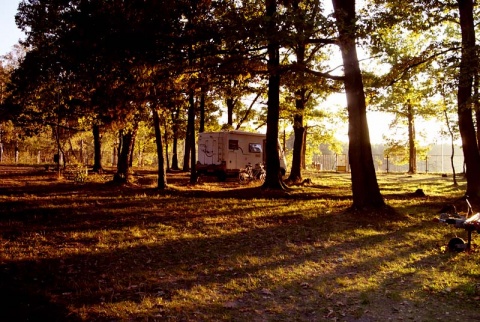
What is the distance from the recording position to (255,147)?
2522cm

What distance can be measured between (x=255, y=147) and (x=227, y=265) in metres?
18.6

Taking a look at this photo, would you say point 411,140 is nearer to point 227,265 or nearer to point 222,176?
point 222,176

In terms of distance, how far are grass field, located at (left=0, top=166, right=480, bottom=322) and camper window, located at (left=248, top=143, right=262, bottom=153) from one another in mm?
12230

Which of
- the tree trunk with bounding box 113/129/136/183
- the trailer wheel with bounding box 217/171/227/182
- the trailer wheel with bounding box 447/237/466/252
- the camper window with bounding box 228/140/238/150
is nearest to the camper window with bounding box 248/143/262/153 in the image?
the camper window with bounding box 228/140/238/150

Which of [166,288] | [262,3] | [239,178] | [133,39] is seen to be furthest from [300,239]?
[239,178]

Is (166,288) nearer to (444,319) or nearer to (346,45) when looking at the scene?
(444,319)

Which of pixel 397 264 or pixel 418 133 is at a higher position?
pixel 418 133

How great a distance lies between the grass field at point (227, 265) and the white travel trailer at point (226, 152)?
10.9 metres

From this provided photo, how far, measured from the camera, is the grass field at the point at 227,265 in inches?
196

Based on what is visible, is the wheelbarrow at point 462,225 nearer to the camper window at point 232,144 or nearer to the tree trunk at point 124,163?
the tree trunk at point 124,163

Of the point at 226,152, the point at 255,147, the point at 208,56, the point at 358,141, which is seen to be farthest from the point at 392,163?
the point at 208,56

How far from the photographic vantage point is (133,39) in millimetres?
10195

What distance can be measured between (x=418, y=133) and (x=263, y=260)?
131 feet

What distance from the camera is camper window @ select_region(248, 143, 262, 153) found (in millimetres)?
24875
